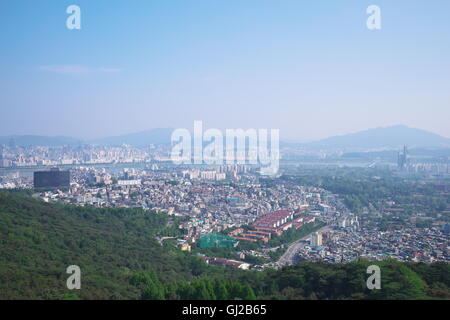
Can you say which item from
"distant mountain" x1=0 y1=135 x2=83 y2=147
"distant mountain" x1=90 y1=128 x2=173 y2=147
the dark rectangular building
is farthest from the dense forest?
"distant mountain" x1=0 y1=135 x2=83 y2=147

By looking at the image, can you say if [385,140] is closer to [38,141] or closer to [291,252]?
[38,141]

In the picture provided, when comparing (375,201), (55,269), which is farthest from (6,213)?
(375,201)

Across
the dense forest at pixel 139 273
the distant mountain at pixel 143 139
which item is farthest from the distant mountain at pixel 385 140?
the dense forest at pixel 139 273

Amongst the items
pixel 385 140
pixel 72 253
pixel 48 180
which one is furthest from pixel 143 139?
pixel 72 253

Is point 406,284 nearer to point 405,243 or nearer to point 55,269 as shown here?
point 55,269

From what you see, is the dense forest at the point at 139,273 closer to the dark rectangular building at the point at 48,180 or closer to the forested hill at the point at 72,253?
the forested hill at the point at 72,253
